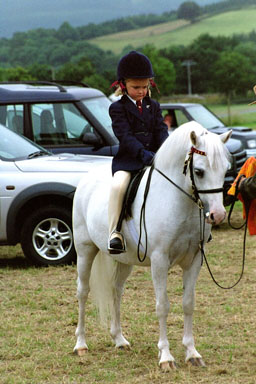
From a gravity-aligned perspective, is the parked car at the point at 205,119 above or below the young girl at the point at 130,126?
below

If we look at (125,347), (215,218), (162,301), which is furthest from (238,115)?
(215,218)

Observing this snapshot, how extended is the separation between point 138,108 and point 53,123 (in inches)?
235

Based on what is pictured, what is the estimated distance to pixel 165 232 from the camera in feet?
17.3

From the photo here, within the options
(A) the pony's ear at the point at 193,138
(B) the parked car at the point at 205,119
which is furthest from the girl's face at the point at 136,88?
(B) the parked car at the point at 205,119

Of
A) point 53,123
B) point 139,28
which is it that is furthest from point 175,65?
point 53,123

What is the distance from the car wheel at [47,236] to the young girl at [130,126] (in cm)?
363

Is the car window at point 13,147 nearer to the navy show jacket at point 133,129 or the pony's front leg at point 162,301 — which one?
the navy show jacket at point 133,129

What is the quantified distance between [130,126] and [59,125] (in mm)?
5933

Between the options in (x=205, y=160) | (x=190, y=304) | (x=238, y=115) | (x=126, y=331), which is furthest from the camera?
(x=238, y=115)

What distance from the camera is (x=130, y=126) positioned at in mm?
5688

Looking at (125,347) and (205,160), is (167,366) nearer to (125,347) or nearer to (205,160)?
(125,347)

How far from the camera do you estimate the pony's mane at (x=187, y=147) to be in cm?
484

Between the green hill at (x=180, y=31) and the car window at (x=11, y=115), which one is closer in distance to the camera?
the car window at (x=11, y=115)

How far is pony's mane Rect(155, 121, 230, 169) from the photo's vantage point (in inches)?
191
